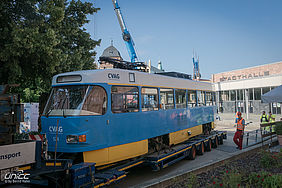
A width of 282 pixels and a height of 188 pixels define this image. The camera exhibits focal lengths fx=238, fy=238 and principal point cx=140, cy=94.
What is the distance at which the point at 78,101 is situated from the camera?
6242mm

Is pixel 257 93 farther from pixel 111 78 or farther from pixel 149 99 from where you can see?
pixel 111 78

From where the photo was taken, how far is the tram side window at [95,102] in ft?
Answer: 20.2

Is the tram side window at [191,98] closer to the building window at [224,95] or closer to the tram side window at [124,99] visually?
the tram side window at [124,99]

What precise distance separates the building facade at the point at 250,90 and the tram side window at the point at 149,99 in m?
23.8

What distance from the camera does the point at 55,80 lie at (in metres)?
6.85

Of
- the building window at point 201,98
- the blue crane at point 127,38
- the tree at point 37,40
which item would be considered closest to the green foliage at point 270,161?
the building window at point 201,98

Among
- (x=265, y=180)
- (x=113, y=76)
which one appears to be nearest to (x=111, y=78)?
(x=113, y=76)

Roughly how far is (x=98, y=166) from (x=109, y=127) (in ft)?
3.47

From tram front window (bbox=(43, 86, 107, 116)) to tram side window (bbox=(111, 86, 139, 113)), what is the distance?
37 centimetres

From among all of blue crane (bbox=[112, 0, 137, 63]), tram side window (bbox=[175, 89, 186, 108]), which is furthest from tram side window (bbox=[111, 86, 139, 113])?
blue crane (bbox=[112, 0, 137, 63])

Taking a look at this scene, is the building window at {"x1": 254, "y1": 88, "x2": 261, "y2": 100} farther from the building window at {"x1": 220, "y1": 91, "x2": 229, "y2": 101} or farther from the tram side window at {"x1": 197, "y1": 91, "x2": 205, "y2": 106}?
the tram side window at {"x1": 197, "y1": 91, "x2": 205, "y2": 106}

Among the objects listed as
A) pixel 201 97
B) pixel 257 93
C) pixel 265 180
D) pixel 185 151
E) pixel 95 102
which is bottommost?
pixel 185 151

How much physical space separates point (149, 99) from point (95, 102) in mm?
2294

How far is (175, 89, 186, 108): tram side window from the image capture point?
990 centimetres
